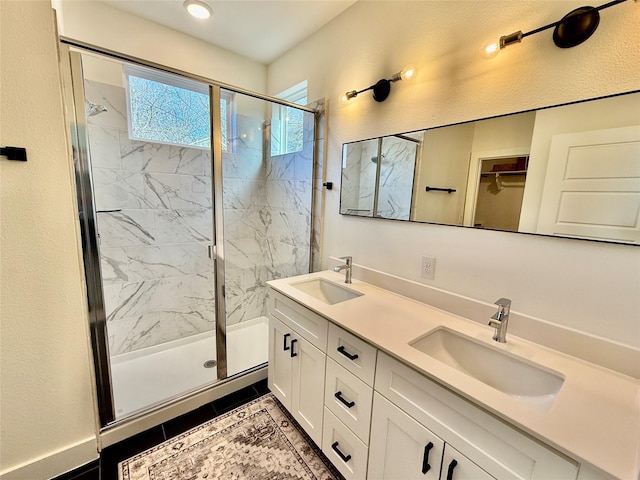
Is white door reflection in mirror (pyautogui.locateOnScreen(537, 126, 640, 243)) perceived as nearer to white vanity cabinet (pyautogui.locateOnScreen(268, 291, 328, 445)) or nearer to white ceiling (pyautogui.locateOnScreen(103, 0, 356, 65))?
white vanity cabinet (pyautogui.locateOnScreen(268, 291, 328, 445))

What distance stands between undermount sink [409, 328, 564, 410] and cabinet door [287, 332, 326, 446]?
0.54 metres

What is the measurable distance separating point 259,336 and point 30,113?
2.14 meters

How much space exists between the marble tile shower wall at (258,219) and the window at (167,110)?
0.26m

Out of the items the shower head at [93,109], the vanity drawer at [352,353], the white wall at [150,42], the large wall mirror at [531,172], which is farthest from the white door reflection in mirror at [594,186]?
the shower head at [93,109]

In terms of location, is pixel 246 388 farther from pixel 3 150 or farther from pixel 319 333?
pixel 3 150

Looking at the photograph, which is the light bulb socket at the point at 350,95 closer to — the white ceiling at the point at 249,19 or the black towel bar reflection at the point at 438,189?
the white ceiling at the point at 249,19

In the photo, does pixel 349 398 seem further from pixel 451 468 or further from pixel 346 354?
pixel 451 468

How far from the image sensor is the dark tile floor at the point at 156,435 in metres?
1.38

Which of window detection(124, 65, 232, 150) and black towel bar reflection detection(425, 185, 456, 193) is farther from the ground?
window detection(124, 65, 232, 150)

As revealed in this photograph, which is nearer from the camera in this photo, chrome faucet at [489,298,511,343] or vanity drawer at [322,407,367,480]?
chrome faucet at [489,298,511,343]

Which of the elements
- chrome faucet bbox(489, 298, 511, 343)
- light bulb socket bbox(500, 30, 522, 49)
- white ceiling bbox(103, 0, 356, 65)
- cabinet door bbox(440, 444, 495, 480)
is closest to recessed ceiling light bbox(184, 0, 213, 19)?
white ceiling bbox(103, 0, 356, 65)

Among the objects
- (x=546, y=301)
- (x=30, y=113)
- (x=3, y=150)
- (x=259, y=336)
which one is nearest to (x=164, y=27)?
(x=30, y=113)

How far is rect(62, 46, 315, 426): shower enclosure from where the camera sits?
1935 mm

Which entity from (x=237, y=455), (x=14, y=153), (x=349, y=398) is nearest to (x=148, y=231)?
(x=14, y=153)
